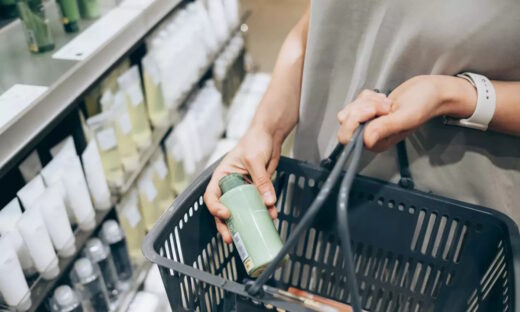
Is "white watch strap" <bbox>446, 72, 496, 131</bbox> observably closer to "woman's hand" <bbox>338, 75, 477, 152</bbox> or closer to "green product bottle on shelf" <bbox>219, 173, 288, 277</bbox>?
"woman's hand" <bbox>338, 75, 477, 152</bbox>

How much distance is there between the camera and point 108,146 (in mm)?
1610

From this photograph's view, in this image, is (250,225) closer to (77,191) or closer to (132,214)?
(77,191)

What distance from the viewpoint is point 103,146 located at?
5.24 feet

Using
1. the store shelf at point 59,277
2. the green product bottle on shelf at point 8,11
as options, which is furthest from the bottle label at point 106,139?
the green product bottle on shelf at point 8,11

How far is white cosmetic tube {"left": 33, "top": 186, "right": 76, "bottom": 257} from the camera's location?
1.27m

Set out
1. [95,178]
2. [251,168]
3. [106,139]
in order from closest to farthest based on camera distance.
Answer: [251,168]
[95,178]
[106,139]

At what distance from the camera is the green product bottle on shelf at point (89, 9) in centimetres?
156

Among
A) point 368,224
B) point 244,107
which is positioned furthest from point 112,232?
point 244,107

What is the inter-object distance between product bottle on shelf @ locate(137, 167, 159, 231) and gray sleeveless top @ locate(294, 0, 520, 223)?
1.03 m

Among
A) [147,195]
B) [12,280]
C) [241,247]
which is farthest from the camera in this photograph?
[147,195]

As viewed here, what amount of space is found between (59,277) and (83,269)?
0.08 m

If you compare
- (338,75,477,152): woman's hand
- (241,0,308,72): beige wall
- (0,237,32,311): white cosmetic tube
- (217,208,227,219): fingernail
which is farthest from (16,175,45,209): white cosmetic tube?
(241,0,308,72): beige wall

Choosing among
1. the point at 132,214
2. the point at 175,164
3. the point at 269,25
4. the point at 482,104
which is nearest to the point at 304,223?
the point at 482,104

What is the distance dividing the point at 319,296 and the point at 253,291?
1.52 ft
